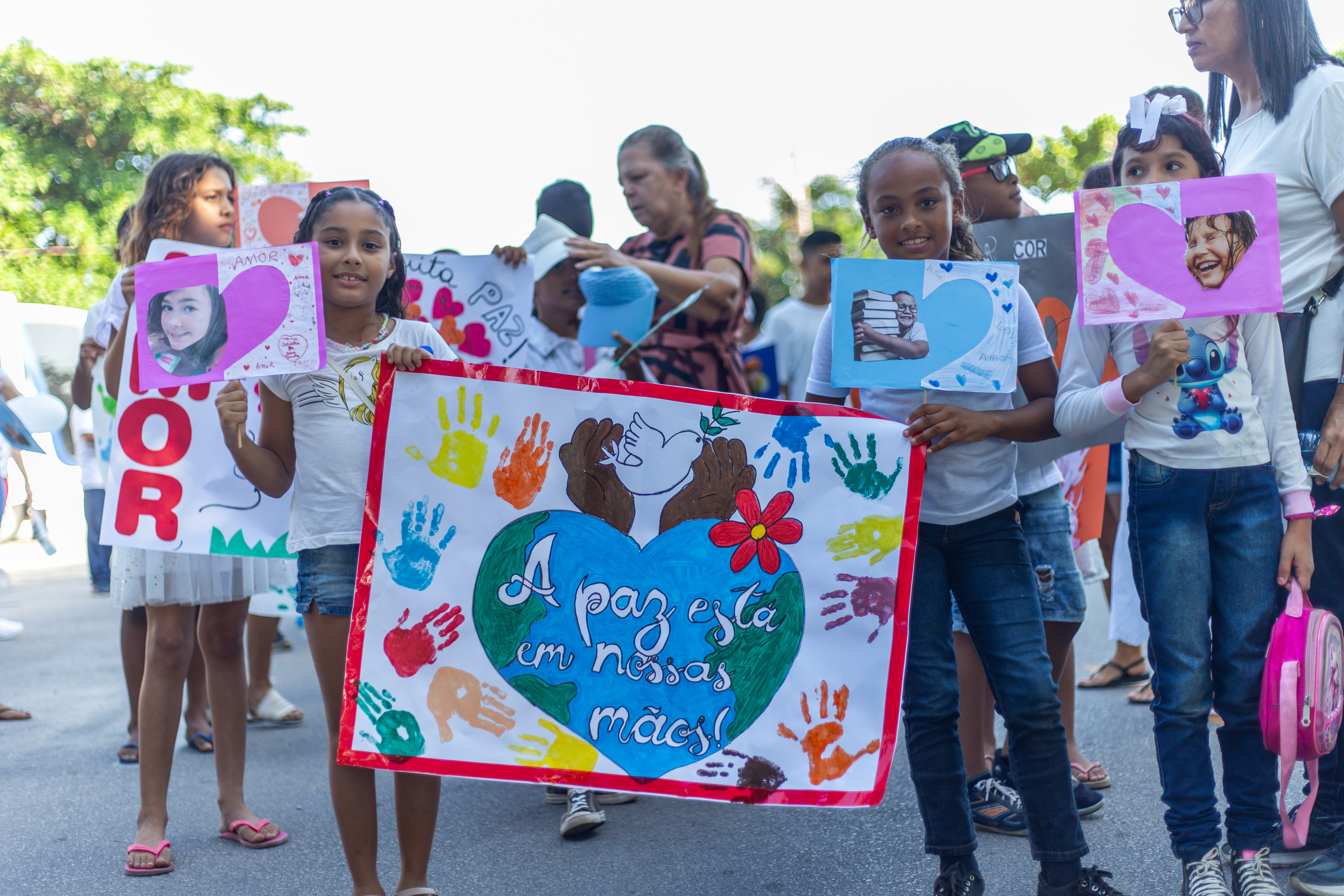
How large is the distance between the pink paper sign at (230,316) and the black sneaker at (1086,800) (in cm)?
222

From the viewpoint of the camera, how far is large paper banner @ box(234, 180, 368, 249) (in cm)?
339

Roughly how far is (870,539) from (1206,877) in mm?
941

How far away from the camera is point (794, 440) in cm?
232

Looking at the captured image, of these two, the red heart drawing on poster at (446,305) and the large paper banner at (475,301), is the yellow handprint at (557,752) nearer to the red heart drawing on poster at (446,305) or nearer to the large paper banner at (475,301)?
the large paper banner at (475,301)

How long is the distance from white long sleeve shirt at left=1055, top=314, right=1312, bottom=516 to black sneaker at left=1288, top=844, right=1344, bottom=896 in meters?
0.79

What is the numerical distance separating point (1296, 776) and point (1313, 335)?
1.41 metres

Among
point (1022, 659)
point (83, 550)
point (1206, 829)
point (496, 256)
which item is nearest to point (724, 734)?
point (1022, 659)

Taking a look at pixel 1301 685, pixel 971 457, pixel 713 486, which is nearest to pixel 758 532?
pixel 713 486

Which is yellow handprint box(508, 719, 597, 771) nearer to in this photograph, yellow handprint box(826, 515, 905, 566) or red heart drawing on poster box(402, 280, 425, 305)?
yellow handprint box(826, 515, 905, 566)

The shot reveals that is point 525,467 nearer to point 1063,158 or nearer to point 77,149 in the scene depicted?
point 77,149

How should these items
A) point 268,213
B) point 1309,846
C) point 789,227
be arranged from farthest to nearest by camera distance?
point 789,227, point 268,213, point 1309,846

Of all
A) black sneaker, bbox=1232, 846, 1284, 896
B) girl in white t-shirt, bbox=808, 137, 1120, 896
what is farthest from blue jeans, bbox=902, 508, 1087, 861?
black sneaker, bbox=1232, 846, 1284, 896

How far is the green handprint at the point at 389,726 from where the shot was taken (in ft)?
7.33

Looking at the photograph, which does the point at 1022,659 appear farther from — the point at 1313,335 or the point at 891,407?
the point at 1313,335
